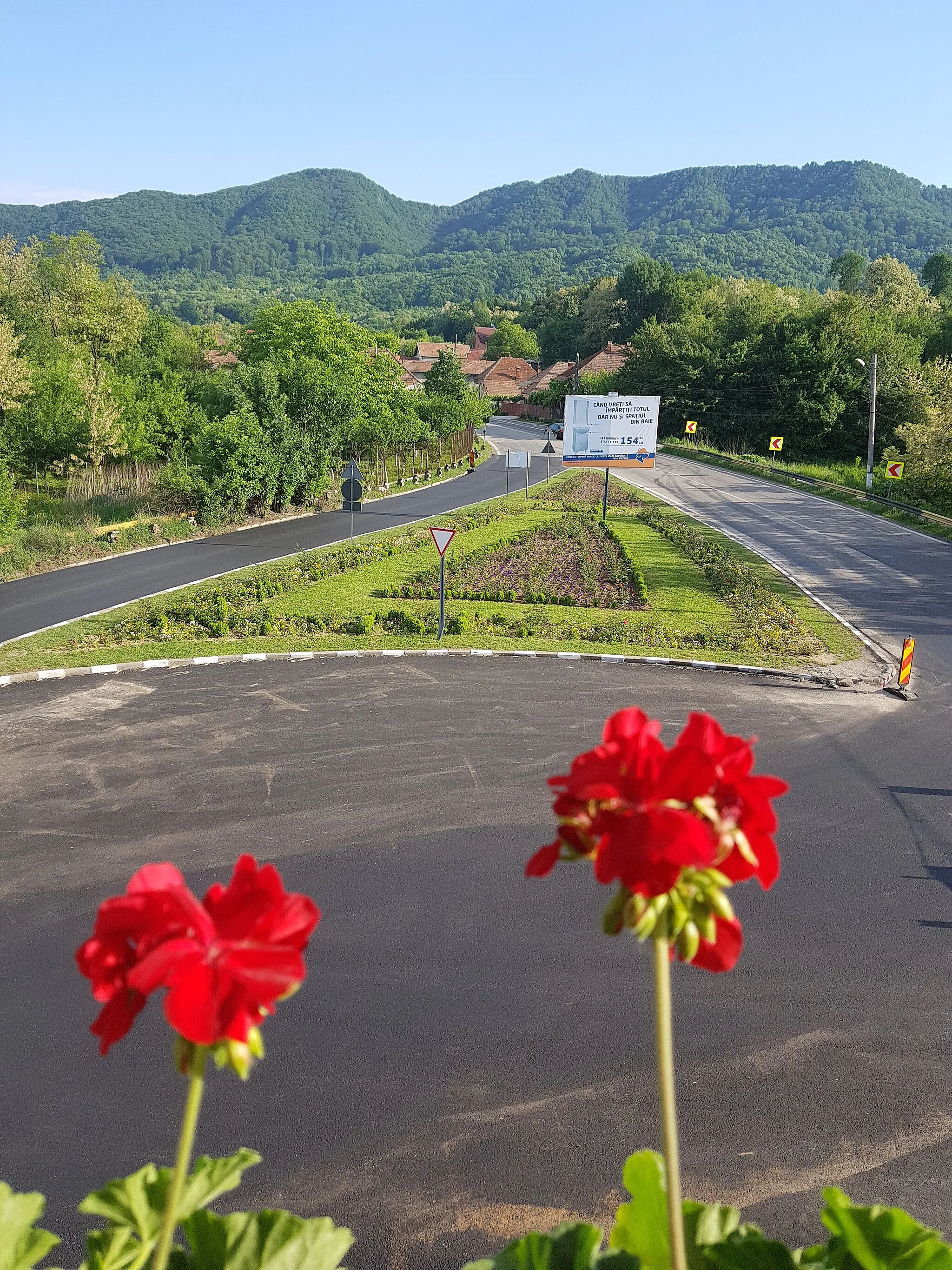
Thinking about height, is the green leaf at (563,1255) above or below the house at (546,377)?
below

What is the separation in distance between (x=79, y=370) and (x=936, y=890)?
3236cm

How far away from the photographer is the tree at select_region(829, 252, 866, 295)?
10512 cm

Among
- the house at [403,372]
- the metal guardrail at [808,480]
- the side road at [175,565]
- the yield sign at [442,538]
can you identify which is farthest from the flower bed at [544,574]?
the house at [403,372]

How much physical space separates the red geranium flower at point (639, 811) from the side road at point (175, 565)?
1709 centimetres

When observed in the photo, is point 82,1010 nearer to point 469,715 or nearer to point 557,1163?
point 557,1163

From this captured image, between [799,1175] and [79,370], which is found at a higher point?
[79,370]

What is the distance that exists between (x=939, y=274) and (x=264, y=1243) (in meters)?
116

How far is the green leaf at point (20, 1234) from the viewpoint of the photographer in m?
1.66

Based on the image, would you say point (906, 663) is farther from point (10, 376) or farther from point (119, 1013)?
point (10, 376)

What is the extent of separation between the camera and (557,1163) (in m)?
5.10

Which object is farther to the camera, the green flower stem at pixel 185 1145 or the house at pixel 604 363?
the house at pixel 604 363

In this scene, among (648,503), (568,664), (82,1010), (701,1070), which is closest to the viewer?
(701,1070)

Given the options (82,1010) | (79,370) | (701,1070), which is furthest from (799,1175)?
(79,370)

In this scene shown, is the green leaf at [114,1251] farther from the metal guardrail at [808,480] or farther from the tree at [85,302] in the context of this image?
the tree at [85,302]
